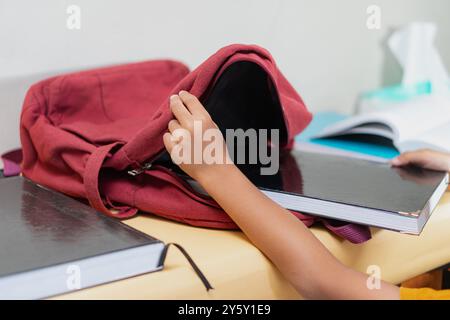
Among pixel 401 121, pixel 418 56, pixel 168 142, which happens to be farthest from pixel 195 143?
pixel 418 56

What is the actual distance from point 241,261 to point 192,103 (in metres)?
0.14

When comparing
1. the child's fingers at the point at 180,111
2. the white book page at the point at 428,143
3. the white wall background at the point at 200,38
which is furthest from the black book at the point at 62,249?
the white book page at the point at 428,143

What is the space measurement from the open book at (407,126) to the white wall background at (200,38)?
0.68 feet

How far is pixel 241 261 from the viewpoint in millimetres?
510

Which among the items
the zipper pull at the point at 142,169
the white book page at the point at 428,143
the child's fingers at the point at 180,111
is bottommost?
the white book page at the point at 428,143

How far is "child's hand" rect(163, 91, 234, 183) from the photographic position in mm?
542

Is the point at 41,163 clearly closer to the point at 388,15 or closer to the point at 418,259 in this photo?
the point at 418,259

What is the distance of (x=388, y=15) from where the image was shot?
51.8 inches

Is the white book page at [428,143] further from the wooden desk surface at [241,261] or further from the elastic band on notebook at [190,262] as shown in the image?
the elastic band on notebook at [190,262]

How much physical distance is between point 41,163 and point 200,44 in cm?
33

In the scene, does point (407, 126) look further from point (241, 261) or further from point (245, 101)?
point (241, 261)

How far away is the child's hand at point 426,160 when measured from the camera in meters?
0.68

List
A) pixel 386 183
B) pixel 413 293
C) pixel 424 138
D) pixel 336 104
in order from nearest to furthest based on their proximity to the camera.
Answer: pixel 413 293 → pixel 386 183 → pixel 424 138 → pixel 336 104

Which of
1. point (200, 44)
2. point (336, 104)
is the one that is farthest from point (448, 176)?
point (336, 104)
